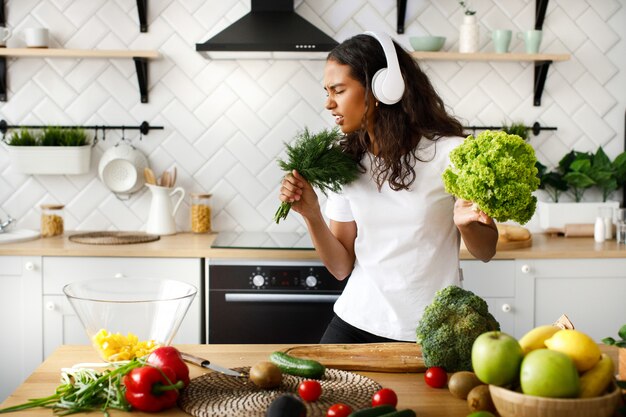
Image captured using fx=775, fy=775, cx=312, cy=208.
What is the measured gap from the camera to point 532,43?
153 inches

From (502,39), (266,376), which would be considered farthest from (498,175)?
(502,39)

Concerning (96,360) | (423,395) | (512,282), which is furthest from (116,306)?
(512,282)

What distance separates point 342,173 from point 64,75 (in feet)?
7.19

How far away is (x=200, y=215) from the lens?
A: 12.8 ft

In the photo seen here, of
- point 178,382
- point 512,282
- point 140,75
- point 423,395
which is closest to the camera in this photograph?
point 178,382

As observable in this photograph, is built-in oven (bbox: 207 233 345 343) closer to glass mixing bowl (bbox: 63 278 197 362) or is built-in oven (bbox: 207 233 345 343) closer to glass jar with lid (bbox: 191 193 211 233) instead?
glass jar with lid (bbox: 191 193 211 233)

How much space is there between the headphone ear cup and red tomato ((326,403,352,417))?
1075 millimetres

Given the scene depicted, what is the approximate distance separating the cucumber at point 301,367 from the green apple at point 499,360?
1.51 feet

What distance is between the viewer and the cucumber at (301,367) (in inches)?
69.2

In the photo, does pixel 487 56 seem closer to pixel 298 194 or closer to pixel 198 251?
pixel 198 251

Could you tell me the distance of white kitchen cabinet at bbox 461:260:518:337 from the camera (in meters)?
3.45

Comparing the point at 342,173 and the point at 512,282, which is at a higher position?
the point at 342,173

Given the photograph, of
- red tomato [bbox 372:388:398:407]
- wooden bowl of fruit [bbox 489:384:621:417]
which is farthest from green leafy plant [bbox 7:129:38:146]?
wooden bowl of fruit [bbox 489:384:621:417]

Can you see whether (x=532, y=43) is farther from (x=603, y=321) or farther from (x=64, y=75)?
(x=64, y=75)
